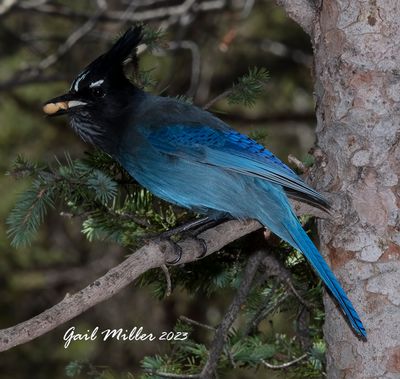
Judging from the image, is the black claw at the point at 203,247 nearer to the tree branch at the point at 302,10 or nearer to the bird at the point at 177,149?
the bird at the point at 177,149

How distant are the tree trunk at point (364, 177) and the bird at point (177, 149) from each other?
19cm

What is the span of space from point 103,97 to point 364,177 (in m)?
1.09

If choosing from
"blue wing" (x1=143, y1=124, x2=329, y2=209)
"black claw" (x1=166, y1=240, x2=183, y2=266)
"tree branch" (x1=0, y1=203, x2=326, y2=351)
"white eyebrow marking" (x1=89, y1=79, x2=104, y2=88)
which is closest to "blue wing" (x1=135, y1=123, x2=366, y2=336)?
"blue wing" (x1=143, y1=124, x2=329, y2=209)

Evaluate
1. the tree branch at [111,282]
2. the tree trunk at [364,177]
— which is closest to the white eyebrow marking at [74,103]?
the tree branch at [111,282]

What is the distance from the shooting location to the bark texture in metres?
2.45

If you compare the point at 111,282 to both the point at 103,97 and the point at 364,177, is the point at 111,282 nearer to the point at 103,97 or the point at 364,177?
the point at 364,177

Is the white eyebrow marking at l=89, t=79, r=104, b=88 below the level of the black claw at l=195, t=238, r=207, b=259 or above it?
above

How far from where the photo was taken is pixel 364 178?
2.50m

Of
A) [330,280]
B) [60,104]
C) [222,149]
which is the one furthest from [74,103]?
[330,280]

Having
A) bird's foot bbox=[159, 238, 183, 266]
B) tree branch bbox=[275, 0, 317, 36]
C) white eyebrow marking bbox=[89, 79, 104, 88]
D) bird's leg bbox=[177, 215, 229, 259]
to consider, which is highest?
tree branch bbox=[275, 0, 317, 36]

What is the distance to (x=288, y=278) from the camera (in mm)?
2752

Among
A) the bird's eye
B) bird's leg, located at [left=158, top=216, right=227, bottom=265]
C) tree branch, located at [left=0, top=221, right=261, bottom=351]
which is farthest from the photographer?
the bird's eye

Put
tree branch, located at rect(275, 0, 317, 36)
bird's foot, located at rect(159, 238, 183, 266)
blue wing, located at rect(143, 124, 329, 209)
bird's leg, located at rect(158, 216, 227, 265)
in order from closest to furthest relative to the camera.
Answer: bird's foot, located at rect(159, 238, 183, 266) → bird's leg, located at rect(158, 216, 227, 265) → tree branch, located at rect(275, 0, 317, 36) → blue wing, located at rect(143, 124, 329, 209)

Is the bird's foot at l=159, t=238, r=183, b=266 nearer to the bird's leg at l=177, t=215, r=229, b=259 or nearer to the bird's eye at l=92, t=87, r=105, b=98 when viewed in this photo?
the bird's leg at l=177, t=215, r=229, b=259
